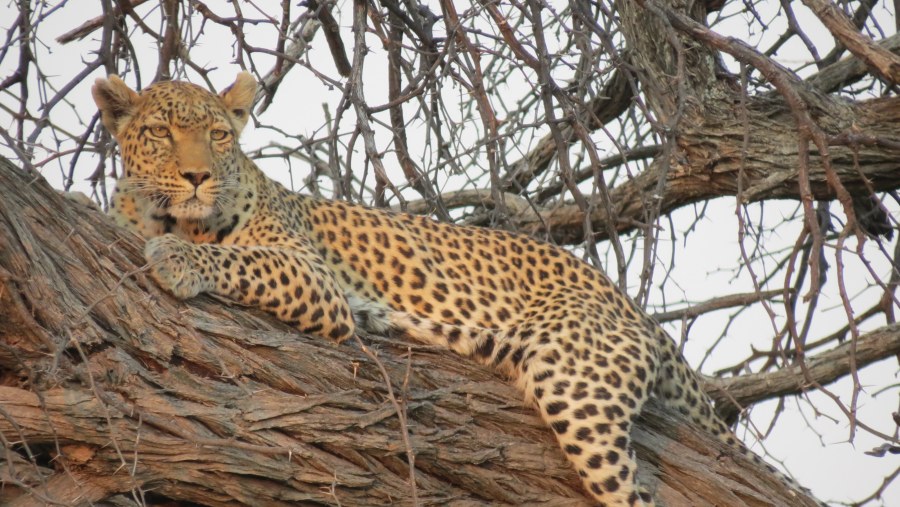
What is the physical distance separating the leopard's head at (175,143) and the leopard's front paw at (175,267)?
55 centimetres

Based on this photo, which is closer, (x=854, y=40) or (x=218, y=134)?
(x=854, y=40)

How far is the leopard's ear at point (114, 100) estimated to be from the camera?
5594 millimetres

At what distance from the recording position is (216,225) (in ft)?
A: 18.7

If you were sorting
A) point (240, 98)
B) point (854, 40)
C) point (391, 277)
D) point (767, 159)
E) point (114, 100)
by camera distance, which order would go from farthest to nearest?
point (767, 159), point (391, 277), point (240, 98), point (114, 100), point (854, 40)

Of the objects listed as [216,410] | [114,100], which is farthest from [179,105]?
[216,410]

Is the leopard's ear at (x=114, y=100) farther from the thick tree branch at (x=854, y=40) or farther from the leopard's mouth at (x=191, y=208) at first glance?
Answer: the thick tree branch at (x=854, y=40)

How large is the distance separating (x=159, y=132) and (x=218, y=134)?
0.29 metres

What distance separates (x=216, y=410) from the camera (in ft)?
14.7

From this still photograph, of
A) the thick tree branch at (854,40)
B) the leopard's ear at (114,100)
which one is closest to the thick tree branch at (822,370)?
the thick tree branch at (854,40)

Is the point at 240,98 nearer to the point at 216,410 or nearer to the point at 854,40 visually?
the point at 216,410

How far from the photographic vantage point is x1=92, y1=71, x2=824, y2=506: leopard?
5.26 meters

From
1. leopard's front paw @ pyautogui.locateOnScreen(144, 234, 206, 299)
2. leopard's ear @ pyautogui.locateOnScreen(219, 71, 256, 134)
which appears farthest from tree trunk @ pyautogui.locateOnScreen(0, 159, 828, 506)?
leopard's ear @ pyautogui.locateOnScreen(219, 71, 256, 134)

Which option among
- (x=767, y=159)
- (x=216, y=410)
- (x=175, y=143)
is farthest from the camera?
(x=767, y=159)

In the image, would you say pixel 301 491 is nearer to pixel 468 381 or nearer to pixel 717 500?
pixel 468 381
